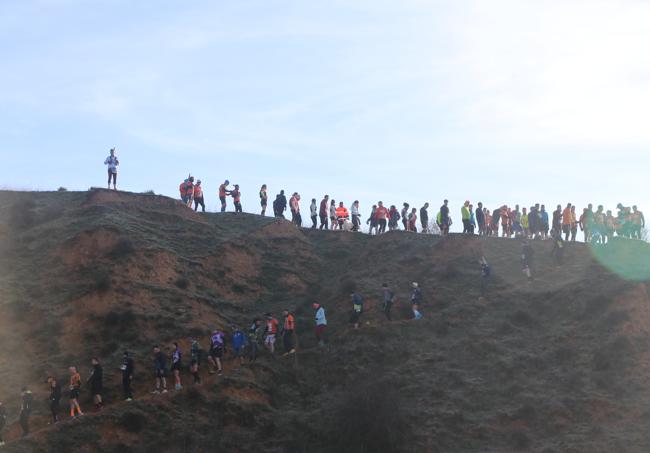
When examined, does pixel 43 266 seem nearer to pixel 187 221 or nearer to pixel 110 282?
pixel 110 282

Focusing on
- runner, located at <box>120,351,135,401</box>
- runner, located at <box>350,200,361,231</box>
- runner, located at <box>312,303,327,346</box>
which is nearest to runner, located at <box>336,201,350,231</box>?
runner, located at <box>350,200,361,231</box>

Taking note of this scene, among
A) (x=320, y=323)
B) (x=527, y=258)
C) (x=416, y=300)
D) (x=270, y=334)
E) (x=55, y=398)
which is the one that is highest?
(x=527, y=258)

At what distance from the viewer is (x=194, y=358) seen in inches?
1131

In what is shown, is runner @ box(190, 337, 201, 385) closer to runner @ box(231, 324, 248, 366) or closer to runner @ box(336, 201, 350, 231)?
runner @ box(231, 324, 248, 366)

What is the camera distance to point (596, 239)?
3956cm

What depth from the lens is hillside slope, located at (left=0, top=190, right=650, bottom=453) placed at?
2658cm

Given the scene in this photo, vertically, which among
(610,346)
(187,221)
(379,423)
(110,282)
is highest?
(187,221)

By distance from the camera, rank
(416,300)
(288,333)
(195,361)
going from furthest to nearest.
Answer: (416,300), (288,333), (195,361)

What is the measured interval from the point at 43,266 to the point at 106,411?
457 inches

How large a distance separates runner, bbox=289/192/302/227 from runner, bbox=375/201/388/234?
4058 millimetres

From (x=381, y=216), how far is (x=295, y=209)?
4.45m

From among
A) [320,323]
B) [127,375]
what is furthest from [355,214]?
[127,375]

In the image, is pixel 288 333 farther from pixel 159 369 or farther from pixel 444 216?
pixel 444 216

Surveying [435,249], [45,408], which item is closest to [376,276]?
[435,249]
